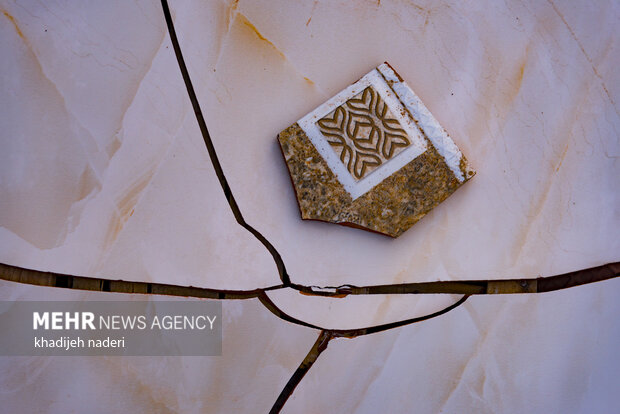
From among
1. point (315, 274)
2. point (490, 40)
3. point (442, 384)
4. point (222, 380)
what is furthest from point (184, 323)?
point (490, 40)

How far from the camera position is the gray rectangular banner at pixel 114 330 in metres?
0.86

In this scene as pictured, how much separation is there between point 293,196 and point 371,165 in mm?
160

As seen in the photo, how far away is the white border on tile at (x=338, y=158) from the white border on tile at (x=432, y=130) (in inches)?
0.5

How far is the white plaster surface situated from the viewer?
87cm

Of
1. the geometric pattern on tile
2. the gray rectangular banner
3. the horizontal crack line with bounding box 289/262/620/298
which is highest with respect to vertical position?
the geometric pattern on tile

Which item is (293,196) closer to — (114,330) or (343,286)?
(343,286)

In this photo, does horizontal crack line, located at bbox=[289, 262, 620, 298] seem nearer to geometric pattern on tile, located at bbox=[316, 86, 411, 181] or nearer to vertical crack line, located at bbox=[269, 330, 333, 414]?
vertical crack line, located at bbox=[269, 330, 333, 414]

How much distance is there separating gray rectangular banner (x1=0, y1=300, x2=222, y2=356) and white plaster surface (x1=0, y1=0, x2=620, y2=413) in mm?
28

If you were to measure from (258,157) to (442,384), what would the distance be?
22.1 inches

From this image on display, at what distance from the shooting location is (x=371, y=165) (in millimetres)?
855

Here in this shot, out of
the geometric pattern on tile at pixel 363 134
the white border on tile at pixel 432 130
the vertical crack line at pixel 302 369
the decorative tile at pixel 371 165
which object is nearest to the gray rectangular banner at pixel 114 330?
Result: the vertical crack line at pixel 302 369

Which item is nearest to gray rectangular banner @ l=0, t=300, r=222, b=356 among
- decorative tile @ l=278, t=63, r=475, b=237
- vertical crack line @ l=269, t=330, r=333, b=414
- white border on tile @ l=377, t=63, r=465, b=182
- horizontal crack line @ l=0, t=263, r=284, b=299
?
horizontal crack line @ l=0, t=263, r=284, b=299

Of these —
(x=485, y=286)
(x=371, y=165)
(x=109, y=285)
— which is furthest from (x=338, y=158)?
(x=109, y=285)

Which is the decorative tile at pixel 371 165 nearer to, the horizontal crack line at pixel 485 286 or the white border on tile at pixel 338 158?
the white border on tile at pixel 338 158
